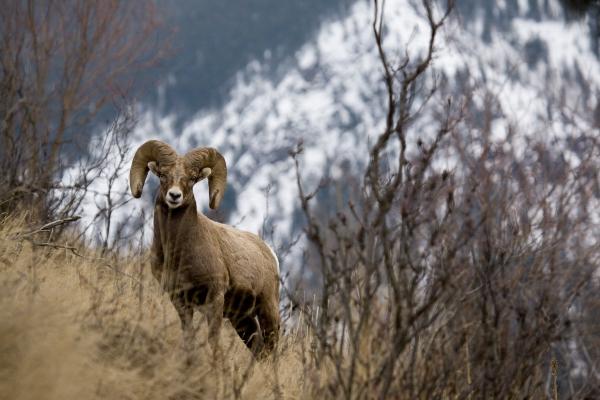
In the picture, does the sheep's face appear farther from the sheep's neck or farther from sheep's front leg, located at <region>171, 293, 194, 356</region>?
sheep's front leg, located at <region>171, 293, 194, 356</region>

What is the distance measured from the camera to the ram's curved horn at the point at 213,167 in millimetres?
5812

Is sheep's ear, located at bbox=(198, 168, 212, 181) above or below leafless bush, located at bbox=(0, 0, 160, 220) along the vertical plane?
below

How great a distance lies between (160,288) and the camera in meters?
5.35

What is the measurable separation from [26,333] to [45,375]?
0.33 meters

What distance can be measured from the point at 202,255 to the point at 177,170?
1.90ft

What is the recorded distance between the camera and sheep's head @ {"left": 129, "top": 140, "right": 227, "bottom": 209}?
5.44 m

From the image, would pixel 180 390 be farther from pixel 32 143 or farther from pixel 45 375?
pixel 32 143

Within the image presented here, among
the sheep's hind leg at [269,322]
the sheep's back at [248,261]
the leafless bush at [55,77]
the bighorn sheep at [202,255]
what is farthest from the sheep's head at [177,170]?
the leafless bush at [55,77]

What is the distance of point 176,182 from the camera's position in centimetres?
543

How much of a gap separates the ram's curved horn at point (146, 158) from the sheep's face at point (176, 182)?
5 centimetres

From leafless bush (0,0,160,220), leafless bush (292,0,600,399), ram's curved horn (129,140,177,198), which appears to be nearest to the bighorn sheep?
ram's curved horn (129,140,177,198)

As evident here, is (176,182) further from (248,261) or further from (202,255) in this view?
(248,261)

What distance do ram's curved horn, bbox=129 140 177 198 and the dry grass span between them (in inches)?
36.2

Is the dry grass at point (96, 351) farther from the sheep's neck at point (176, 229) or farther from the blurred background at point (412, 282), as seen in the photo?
the sheep's neck at point (176, 229)
